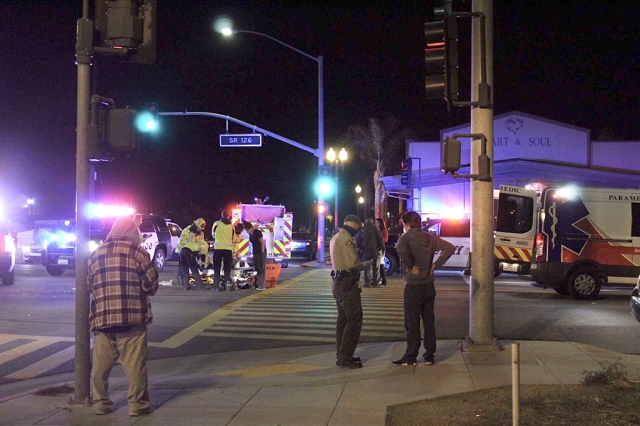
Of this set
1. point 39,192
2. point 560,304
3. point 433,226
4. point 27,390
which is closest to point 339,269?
point 27,390

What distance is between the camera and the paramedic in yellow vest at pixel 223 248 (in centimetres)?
1752

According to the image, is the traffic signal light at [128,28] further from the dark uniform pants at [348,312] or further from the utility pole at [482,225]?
the utility pole at [482,225]

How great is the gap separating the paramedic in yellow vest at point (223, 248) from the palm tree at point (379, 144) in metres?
33.2

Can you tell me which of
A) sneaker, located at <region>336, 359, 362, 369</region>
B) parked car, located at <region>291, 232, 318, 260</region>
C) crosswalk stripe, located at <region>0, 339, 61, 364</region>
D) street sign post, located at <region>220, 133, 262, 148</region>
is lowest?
crosswalk stripe, located at <region>0, 339, 61, 364</region>

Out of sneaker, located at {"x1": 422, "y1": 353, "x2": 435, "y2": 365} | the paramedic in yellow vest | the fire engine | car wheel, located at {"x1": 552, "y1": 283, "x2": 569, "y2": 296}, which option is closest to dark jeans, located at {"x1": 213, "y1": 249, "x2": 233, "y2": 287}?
the paramedic in yellow vest

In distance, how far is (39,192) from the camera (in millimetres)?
60875

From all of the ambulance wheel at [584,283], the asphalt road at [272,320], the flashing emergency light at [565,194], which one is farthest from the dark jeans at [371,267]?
the ambulance wheel at [584,283]

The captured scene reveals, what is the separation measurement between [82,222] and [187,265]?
11.7 m

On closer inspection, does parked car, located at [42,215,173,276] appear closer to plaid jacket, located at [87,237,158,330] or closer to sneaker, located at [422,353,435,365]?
sneaker, located at [422,353,435,365]

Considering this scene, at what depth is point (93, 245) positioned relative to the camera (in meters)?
19.8

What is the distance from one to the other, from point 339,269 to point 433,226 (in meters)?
15.2

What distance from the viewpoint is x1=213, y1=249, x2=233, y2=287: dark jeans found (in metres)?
17.8

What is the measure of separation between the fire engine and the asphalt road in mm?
5733

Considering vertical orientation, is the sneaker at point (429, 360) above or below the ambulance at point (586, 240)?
below
